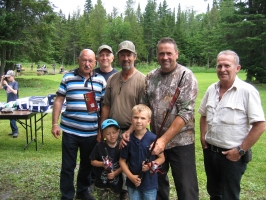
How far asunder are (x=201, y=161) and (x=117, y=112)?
290 cm

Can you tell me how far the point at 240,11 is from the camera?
1959 cm

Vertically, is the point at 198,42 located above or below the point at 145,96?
above

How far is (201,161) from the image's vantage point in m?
5.37

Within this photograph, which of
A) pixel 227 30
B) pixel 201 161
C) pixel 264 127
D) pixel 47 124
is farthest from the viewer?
pixel 227 30

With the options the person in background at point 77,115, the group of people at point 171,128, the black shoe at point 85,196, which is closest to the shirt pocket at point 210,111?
the group of people at point 171,128

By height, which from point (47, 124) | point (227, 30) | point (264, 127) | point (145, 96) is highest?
point (227, 30)

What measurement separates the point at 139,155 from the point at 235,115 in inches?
37.8

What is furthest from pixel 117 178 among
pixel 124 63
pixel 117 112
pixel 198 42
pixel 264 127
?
pixel 198 42

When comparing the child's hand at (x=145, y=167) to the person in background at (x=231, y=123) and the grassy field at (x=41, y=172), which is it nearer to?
the person in background at (x=231, y=123)

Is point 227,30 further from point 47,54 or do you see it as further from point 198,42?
point 198,42

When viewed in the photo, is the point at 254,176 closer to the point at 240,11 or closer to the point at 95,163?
the point at 95,163

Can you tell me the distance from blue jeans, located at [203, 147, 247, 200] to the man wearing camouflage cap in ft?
3.02

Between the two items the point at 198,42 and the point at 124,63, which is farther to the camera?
the point at 198,42

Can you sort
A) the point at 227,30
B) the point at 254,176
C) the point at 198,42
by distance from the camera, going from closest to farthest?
the point at 254,176 < the point at 227,30 < the point at 198,42
